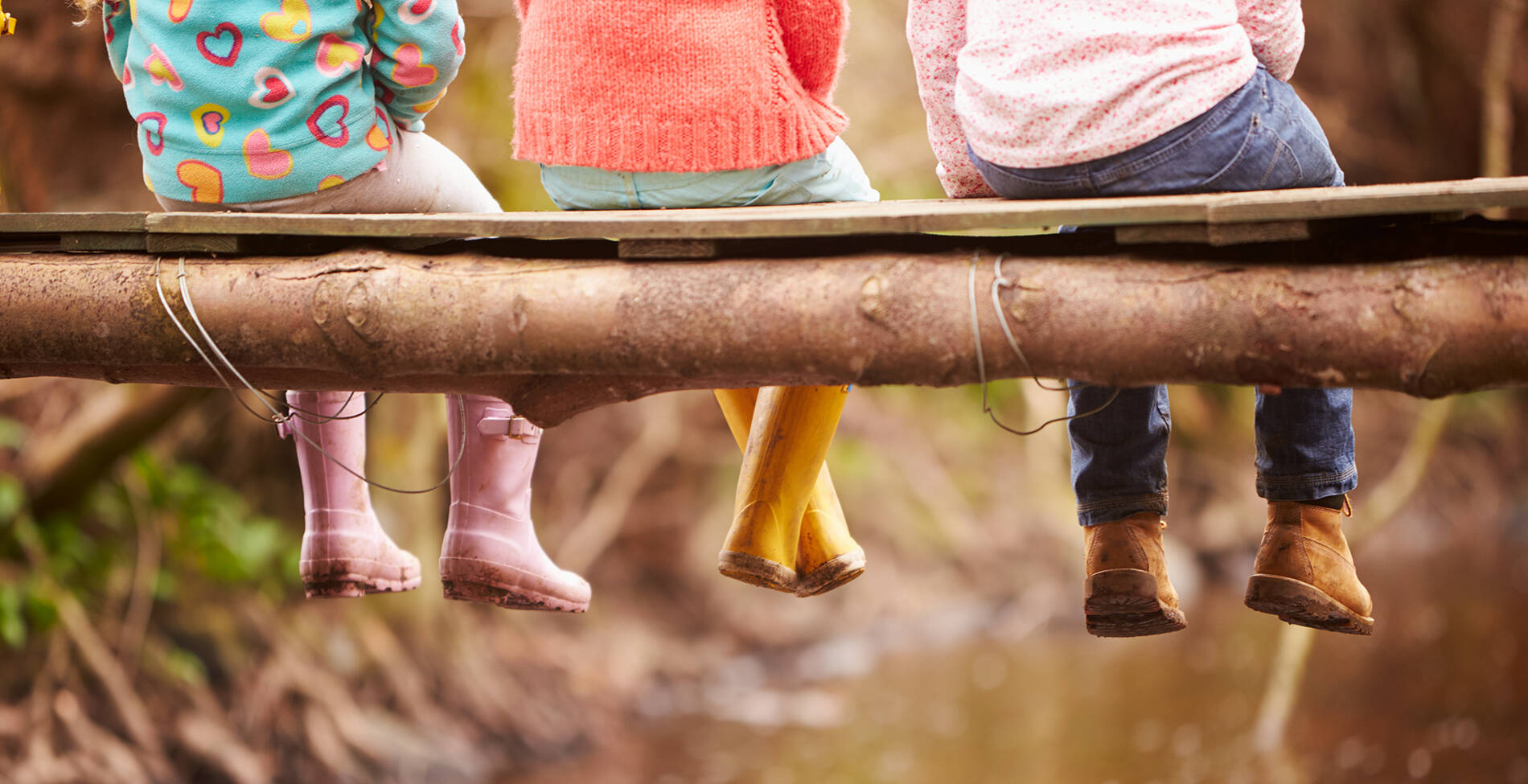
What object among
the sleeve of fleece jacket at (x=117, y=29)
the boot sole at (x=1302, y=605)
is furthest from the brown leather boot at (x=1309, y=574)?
the sleeve of fleece jacket at (x=117, y=29)

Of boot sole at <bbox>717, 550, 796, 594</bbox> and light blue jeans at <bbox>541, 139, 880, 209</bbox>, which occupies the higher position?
light blue jeans at <bbox>541, 139, 880, 209</bbox>

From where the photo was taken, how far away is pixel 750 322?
1.34 m

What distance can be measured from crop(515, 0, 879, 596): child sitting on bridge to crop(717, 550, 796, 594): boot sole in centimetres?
51

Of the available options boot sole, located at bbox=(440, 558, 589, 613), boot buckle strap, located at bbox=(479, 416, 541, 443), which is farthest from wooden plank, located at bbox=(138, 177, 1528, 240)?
boot sole, located at bbox=(440, 558, 589, 613)

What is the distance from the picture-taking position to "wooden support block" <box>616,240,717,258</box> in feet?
4.50

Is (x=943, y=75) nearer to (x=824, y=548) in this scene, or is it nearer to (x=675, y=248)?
(x=675, y=248)

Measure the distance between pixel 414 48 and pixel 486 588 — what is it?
0.82 meters

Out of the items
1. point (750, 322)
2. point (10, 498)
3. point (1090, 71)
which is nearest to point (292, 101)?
point (750, 322)

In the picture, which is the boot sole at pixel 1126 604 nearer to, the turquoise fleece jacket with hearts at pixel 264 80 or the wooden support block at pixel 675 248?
the wooden support block at pixel 675 248

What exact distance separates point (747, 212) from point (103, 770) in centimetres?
321

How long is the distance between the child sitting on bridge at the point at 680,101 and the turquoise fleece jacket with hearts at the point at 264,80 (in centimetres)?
17

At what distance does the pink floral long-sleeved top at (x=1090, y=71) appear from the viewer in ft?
4.61

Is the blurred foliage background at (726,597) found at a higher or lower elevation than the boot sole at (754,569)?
lower

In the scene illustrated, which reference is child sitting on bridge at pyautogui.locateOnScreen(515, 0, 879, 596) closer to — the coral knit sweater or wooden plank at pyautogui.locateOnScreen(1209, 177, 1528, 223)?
the coral knit sweater
